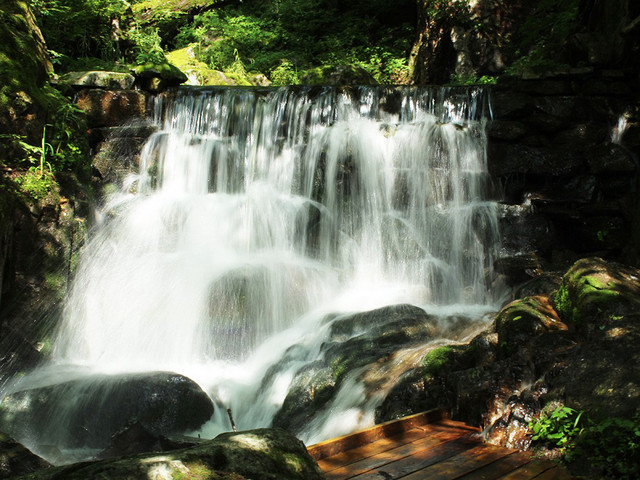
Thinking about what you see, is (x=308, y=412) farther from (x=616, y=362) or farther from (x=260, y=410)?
(x=616, y=362)

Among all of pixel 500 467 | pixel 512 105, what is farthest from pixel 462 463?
pixel 512 105

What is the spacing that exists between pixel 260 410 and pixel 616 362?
3693mm

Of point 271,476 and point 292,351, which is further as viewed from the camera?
point 292,351

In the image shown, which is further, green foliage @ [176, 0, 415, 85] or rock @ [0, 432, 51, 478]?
green foliage @ [176, 0, 415, 85]

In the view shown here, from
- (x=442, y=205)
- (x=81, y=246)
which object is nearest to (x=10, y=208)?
(x=81, y=246)

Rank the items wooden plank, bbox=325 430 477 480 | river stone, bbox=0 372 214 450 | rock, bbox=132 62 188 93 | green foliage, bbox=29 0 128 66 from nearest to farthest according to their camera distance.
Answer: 1. wooden plank, bbox=325 430 477 480
2. river stone, bbox=0 372 214 450
3. rock, bbox=132 62 188 93
4. green foliage, bbox=29 0 128 66

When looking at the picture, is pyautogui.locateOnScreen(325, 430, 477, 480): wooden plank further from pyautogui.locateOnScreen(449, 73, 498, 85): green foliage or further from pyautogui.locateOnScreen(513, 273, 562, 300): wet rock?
pyautogui.locateOnScreen(449, 73, 498, 85): green foliage

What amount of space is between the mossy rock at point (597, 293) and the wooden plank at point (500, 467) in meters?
1.64

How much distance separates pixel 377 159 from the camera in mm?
10359

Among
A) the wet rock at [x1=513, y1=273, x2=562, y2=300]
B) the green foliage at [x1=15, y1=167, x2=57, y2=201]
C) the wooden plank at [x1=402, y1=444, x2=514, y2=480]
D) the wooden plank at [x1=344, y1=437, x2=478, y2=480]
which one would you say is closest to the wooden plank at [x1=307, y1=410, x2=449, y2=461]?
the wooden plank at [x1=344, y1=437, x2=478, y2=480]

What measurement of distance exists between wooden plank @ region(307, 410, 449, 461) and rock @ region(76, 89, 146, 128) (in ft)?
30.5

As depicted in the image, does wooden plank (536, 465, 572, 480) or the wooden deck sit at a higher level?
wooden plank (536, 465, 572, 480)

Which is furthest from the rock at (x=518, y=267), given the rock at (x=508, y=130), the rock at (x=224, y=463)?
the rock at (x=224, y=463)

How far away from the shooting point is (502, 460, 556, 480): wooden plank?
2891 mm
